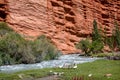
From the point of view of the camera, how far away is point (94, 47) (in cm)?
4944

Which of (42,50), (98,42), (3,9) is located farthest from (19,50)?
(98,42)

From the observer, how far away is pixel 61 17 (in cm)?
5956

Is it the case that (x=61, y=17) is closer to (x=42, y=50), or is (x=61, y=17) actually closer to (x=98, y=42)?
(x=98, y=42)

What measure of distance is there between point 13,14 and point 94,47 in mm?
15308

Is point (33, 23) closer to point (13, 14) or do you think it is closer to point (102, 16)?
point (13, 14)

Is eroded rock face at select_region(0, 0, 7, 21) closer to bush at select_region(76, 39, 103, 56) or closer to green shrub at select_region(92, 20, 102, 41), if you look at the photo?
bush at select_region(76, 39, 103, 56)

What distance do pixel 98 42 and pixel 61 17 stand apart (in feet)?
33.3

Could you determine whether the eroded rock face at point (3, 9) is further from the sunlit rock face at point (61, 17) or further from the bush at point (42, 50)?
→ the bush at point (42, 50)

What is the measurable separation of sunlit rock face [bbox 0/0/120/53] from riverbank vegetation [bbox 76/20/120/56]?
8.84 feet

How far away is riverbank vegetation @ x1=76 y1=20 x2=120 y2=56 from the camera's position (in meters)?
48.6

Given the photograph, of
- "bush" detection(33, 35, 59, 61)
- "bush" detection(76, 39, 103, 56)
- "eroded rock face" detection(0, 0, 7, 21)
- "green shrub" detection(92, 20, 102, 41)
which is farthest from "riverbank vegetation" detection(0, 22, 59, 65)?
"green shrub" detection(92, 20, 102, 41)

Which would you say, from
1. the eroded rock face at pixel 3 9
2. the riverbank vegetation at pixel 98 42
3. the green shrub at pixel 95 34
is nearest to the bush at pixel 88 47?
the riverbank vegetation at pixel 98 42

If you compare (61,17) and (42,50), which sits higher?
(61,17)

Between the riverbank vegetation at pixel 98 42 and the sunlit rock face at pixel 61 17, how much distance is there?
8.84ft
